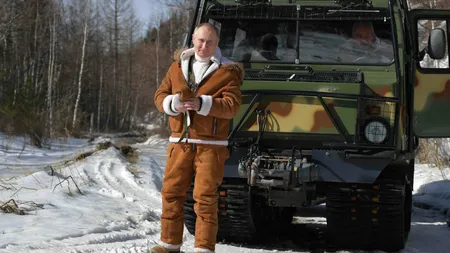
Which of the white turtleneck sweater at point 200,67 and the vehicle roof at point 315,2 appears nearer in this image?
the white turtleneck sweater at point 200,67

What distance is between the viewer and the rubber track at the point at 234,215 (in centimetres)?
600

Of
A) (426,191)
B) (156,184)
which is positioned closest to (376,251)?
(156,184)

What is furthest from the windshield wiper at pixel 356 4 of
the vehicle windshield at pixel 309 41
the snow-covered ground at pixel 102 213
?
the snow-covered ground at pixel 102 213

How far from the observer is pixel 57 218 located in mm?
6051

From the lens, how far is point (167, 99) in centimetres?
436

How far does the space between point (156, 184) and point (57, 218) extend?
4.22 metres

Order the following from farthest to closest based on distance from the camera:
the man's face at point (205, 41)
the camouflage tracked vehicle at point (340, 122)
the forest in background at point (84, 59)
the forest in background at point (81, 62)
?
the forest in background at point (84, 59), the forest in background at point (81, 62), the camouflage tracked vehicle at point (340, 122), the man's face at point (205, 41)

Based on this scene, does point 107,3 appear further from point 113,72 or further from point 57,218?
point 57,218

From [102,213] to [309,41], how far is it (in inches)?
105

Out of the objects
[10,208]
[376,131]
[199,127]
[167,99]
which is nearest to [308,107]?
[376,131]

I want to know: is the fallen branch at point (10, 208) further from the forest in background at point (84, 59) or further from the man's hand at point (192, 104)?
the forest in background at point (84, 59)

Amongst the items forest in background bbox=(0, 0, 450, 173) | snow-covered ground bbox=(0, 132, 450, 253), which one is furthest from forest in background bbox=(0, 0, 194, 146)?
snow-covered ground bbox=(0, 132, 450, 253)

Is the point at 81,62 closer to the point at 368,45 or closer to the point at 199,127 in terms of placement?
the point at 368,45

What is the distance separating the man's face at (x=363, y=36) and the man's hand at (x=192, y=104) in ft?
9.89
